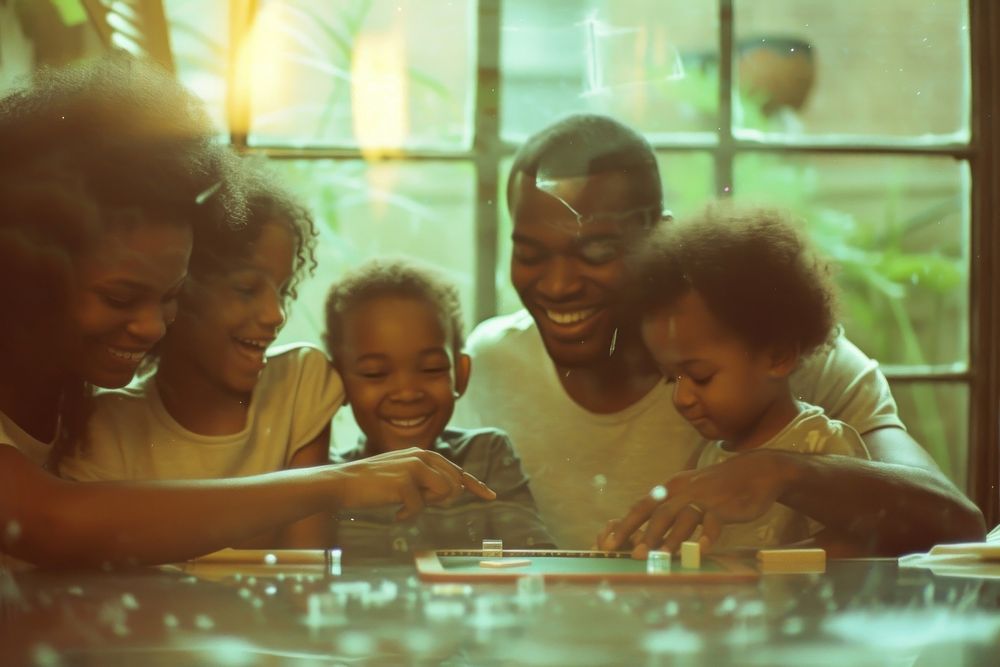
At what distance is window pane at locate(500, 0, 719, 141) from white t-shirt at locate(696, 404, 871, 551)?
0.96 ft

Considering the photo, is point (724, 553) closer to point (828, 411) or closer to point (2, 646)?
point (828, 411)

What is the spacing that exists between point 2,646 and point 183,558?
0.24 meters

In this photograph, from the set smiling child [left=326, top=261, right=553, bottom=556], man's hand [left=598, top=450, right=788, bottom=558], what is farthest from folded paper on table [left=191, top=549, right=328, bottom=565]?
man's hand [left=598, top=450, right=788, bottom=558]

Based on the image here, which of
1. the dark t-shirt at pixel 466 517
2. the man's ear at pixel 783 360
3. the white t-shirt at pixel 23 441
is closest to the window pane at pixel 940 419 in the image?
the man's ear at pixel 783 360

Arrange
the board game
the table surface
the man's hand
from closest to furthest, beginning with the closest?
the table surface → the board game → the man's hand

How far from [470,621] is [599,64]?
557mm

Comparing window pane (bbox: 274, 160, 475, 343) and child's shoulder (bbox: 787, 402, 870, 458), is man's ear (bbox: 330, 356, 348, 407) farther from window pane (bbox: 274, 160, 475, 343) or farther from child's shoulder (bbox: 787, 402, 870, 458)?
child's shoulder (bbox: 787, 402, 870, 458)

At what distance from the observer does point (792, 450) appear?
0.89 metres

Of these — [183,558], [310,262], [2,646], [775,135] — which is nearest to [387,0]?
[310,262]

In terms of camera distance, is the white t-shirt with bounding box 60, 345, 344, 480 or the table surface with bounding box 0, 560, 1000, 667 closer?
the table surface with bounding box 0, 560, 1000, 667

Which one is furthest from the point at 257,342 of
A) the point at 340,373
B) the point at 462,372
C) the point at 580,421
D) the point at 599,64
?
the point at 599,64

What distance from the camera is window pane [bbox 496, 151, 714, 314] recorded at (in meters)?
0.94

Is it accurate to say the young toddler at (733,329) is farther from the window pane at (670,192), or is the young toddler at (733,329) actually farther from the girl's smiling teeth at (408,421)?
the girl's smiling teeth at (408,421)

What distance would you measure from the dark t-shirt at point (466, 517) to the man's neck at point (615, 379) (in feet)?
0.27
